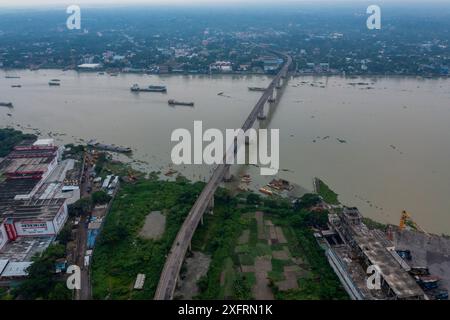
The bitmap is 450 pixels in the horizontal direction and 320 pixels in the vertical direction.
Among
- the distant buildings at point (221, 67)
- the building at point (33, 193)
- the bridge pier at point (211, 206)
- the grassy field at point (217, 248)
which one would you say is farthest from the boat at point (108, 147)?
the distant buildings at point (221, 67)

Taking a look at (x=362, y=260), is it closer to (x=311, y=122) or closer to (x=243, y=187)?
(x=243, y=187)

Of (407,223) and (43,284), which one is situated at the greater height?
(407,223)

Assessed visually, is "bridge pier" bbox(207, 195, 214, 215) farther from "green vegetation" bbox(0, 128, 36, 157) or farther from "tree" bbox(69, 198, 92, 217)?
"green vegetation" bbox(0, 128, 36, 157)

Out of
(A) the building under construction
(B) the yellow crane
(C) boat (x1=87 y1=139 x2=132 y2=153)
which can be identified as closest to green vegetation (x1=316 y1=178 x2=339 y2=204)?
(A) the building under construction

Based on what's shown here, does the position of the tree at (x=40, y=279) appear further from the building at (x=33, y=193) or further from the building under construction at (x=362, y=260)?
the building under construction at (x=362, y=260)

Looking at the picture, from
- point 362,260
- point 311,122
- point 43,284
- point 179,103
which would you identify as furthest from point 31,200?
point 311,122
